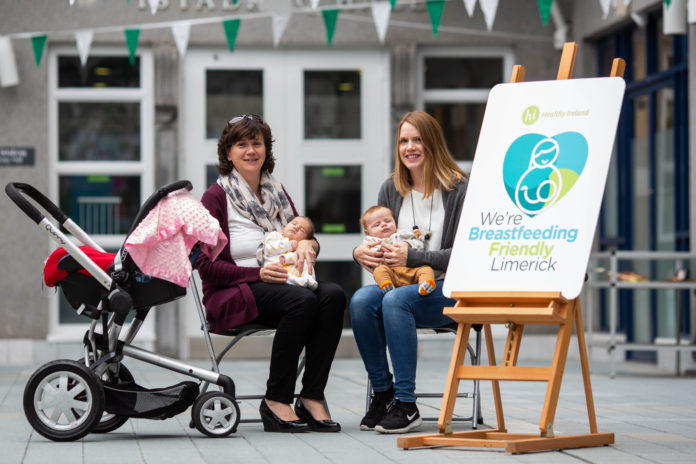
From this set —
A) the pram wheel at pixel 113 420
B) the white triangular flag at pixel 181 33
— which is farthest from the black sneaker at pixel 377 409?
the white triangular flag at pixel 181 33

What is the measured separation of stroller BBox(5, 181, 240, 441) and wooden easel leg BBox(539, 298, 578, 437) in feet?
4.27

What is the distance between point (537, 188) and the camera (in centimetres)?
484

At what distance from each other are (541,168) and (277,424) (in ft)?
5.21

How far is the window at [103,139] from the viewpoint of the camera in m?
10.7

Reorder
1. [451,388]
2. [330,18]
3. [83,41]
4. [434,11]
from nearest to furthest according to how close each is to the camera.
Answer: [451,388] < [434,11] < [330,18] < [83,41]

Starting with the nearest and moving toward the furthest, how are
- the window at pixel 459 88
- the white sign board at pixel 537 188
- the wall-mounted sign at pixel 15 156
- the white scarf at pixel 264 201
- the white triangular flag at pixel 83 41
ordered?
the white sign board at pixel 537 188
the white scarf at pixel 264 201
the white triangular flag at pixel 83 41
the wall-mounted sign at pixel 15 156
the window at pixel 459 88

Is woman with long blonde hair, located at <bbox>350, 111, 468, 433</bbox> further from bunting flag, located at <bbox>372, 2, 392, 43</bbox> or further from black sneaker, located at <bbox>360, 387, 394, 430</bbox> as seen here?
bunting flag, located at <bbox>372, 2, 392, 43</bbox>

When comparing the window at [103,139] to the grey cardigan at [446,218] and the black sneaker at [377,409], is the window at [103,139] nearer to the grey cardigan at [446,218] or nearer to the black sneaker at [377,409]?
the grey cardigan at [446,218]

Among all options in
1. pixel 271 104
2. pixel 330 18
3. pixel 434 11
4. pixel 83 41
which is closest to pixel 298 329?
pixel 434 11

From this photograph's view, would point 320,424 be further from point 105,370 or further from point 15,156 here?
point 15,156

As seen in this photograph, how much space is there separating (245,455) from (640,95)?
6.87 metres

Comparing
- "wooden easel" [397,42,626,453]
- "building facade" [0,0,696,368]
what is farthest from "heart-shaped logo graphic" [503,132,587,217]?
"building facade" [0,0,696,368]

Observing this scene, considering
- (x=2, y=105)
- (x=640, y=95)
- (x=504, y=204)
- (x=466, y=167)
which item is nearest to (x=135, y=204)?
(x=2, y=105)

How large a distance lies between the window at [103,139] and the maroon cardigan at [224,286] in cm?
533
